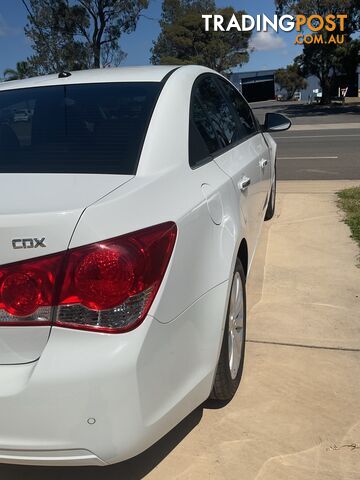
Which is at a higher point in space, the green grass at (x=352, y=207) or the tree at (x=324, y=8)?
the tree at (x=324, y=8)

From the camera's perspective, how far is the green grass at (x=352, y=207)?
5469mm

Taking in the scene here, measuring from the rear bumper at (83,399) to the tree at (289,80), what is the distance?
67.2 metres

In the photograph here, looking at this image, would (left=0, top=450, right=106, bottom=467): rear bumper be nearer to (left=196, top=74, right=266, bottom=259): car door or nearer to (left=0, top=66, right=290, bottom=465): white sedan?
(left=0, top=66, right=290, bottom=465): white sedan

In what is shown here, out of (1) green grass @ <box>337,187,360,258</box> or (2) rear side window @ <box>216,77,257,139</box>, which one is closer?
(2) rear side window @ <box>216,77,257,139</box>

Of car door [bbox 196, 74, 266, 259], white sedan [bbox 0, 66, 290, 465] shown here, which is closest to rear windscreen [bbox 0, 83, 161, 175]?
white sedan [bbox 0, 66, 290, 465]

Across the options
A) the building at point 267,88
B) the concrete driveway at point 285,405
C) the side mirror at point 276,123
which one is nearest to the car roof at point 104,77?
the concrete driveway at point 285,405

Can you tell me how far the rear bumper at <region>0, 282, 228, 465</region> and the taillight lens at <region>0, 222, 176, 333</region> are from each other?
0.05 m

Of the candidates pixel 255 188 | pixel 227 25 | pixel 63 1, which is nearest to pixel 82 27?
pixel 63 1

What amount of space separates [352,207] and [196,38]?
52.8 m

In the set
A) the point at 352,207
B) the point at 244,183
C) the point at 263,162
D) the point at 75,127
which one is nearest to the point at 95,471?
the point at 75,127

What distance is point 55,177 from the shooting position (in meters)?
2.04

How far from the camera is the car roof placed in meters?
2.83

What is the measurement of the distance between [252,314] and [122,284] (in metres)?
2.15

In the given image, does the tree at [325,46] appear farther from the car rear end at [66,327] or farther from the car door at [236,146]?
the car rear end at [66,327]
